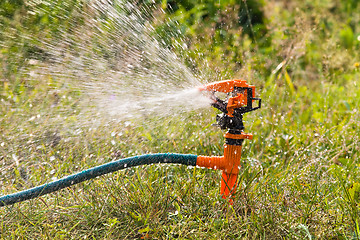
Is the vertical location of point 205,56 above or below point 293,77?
below

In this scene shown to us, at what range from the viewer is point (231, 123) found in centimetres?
174

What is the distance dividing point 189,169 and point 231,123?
1.42ft

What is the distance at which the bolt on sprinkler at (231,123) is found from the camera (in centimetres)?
171

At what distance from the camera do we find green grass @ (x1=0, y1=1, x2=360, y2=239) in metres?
1.62

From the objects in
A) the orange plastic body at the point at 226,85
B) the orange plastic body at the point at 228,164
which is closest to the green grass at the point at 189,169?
the orange plastic body at the point at 228,164

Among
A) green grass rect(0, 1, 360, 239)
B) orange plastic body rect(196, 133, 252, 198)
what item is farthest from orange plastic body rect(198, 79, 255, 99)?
green grass rect(0, 1, 360, 239)

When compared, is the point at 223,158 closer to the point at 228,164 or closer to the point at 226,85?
the point at 228,164

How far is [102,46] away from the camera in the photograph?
9.84ft

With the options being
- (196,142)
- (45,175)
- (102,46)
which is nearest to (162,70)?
(196,142)

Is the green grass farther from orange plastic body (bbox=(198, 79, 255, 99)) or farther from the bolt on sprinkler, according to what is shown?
orange plastic body (bbox=(198, 79, 255, 99))

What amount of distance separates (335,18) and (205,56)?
2.67 m

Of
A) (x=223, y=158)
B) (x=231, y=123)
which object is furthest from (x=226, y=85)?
(x=223, y=158)

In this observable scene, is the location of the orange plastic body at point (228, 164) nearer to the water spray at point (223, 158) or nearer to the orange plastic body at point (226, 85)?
the water spray at point (223, 158)

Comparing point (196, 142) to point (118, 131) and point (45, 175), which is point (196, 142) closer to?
A: point (118, 131)
